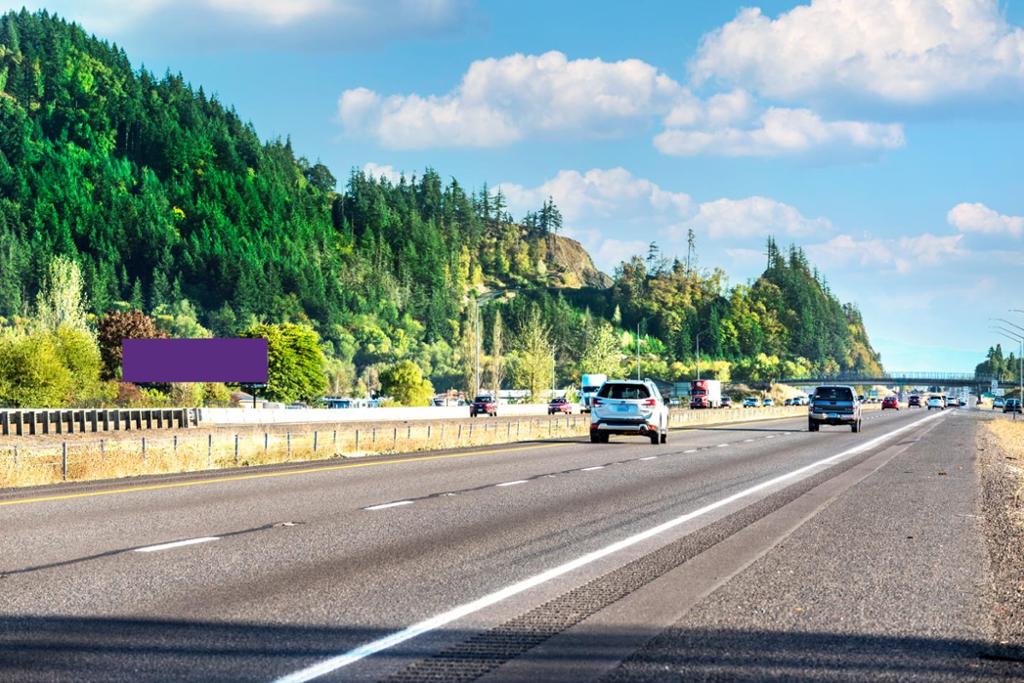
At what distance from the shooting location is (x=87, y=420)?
59031mm

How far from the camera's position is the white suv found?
123 feet

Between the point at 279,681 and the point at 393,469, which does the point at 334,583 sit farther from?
the point at 393,469

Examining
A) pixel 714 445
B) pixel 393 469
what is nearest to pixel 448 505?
pixel 393 469

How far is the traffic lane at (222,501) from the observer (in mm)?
13156

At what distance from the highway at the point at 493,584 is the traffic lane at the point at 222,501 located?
84mm

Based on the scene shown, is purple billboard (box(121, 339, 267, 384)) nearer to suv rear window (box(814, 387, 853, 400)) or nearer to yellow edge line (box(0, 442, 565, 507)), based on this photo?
suv rear window (box(814, 387, 853, 400))

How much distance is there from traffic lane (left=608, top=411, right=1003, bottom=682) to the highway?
0.09 feet

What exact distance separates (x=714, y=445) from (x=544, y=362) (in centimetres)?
10959

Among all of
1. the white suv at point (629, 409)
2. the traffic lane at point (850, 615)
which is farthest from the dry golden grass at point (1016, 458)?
the white suv at point (629, 409)

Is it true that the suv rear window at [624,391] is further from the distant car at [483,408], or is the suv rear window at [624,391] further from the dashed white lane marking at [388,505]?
the distant car at [483,408]

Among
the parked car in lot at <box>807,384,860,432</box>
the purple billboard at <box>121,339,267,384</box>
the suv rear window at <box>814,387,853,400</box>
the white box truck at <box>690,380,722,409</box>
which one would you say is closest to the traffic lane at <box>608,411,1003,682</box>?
the parked car in lot at <box>807,384,860,432</box>

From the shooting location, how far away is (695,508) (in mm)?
16953

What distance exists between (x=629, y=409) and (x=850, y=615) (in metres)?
28.5

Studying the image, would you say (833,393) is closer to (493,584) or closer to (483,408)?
(483,408)
